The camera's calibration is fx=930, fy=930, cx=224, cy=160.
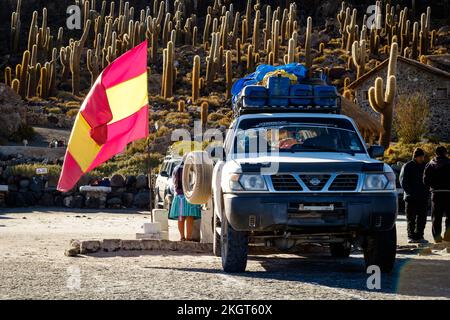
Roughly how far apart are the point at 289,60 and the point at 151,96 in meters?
15.8

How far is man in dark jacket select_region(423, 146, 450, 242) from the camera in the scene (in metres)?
15.5

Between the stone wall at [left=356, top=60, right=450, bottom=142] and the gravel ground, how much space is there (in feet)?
128

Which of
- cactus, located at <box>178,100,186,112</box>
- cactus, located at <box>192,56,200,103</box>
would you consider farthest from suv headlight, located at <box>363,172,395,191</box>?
cactus, located at <box>178,100,186,112</box>

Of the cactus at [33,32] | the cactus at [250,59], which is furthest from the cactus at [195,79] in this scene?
the cactus at [33,32]

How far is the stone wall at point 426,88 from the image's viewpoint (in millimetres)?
52469

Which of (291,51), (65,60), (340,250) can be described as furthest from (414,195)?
(65,60)

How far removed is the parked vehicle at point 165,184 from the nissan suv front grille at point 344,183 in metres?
10.6

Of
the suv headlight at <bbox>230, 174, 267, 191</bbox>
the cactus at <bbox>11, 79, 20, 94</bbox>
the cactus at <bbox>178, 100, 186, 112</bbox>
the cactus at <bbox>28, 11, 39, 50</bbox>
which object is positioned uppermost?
the cactus at <bbox>28, 11, 39, 50</bbox>

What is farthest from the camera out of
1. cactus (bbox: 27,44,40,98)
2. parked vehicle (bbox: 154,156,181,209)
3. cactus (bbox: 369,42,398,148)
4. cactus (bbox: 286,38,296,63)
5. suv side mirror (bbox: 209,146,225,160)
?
cactus (bbox: 27,44,40,98)

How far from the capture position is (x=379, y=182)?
10562mm

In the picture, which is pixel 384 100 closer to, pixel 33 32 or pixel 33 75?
pixel 33 75

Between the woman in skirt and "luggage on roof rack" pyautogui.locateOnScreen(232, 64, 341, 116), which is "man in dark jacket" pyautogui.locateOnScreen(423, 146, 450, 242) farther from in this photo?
the woman in skirt

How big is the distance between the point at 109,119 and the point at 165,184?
31.5 feet

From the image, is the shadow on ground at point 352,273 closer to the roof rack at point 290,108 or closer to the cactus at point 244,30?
the roof rack at point 290,108
